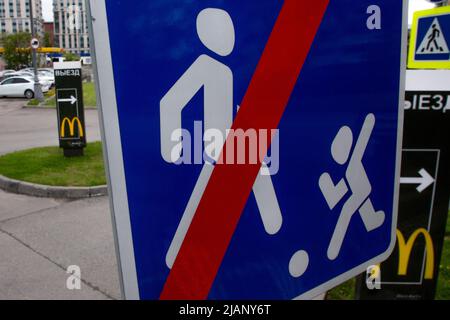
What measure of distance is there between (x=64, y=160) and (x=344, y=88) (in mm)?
7656

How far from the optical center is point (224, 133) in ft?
2.50

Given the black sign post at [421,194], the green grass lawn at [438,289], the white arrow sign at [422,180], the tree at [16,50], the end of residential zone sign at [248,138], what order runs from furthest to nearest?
the tree at [16,50], the green grass lawn at [438,289], the white arrow sign at [422,180], the black sign post at [421,194], the end of residential zone sign at [248,138]

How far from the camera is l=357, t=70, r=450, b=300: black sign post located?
2.01 m

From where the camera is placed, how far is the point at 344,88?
851 millimetres

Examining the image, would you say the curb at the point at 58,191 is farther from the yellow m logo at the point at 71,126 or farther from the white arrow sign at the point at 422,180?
the white arrow sign at the point at 422,180

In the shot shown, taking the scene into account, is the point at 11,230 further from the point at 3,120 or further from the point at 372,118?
the point at 3,120

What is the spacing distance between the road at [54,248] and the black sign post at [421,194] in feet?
7.29

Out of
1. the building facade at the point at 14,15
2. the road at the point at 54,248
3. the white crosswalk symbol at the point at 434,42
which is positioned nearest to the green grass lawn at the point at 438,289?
the road at the point at 54,248

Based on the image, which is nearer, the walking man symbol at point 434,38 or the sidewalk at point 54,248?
the sidewalk at point 54,248

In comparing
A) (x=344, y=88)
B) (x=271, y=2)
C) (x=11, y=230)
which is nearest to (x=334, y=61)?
(x=344, y=88)

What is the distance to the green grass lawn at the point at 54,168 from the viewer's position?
6414 millimetres

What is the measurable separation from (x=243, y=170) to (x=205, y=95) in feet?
0.52

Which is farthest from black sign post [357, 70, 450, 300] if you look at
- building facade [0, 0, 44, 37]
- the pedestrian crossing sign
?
building facade [0, 0, 44, 37]

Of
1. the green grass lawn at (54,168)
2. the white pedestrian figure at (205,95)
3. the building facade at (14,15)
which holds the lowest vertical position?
the green grass lawn at (54,168)
